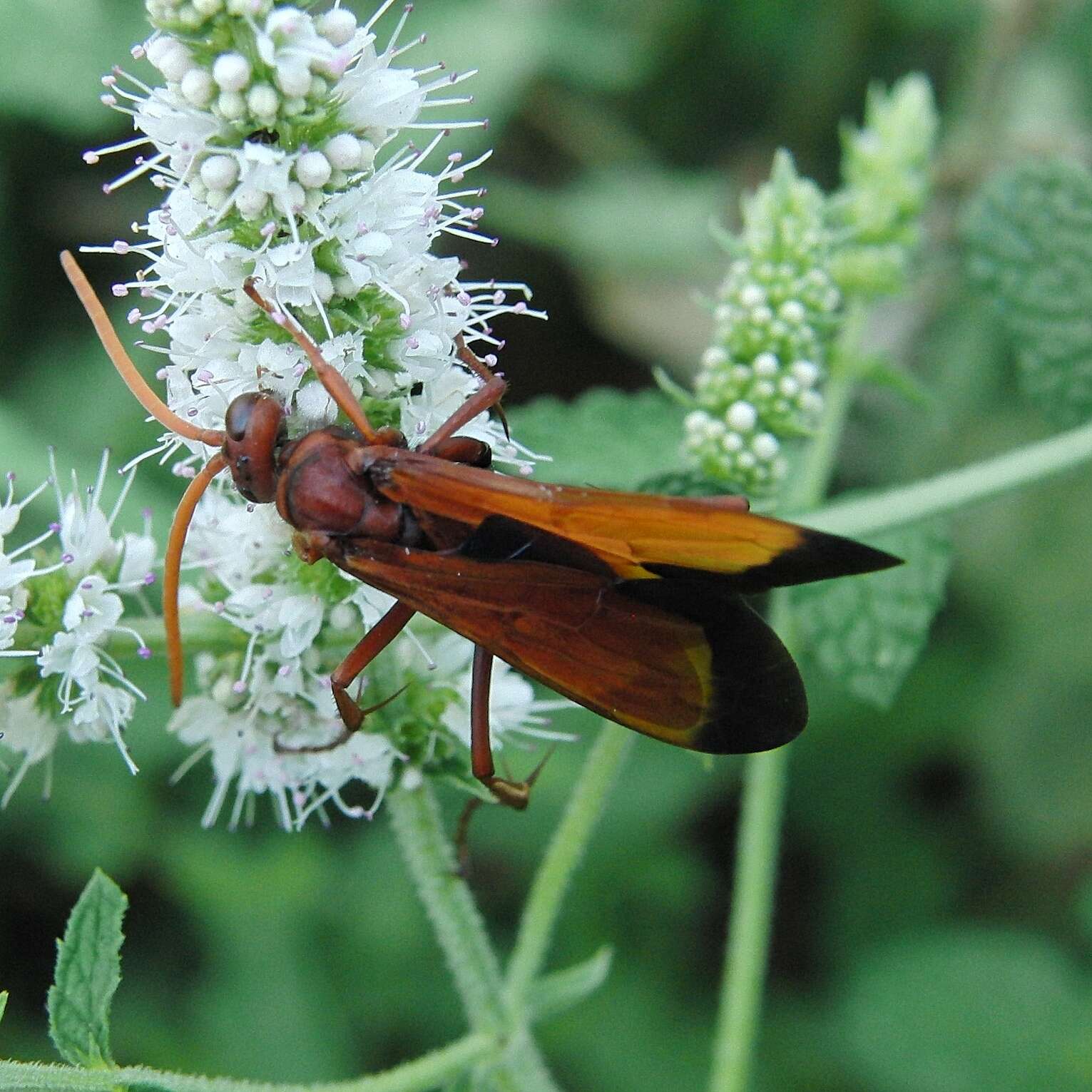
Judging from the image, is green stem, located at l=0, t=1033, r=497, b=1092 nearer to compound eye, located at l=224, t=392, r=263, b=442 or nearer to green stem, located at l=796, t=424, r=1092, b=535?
compound eye, located at l=224, t=392, r=263, b=442

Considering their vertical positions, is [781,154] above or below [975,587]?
above

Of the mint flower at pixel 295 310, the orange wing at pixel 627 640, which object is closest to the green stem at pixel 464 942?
the mint flower at pixel 295 310

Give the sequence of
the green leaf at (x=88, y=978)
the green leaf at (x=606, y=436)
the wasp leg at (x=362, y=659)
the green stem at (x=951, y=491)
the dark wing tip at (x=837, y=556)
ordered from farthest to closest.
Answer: the green leaf at (x=606, y=436), the green stem at (x=951, y=491), the wasp leg at (x=362, y=659), the green leaf at (x=88, y=978), the dark wing tip at (x=837, y=556)

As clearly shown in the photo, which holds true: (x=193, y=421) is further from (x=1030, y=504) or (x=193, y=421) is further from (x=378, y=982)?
(x=1030, y=504)

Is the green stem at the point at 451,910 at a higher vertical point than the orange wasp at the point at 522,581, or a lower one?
lower

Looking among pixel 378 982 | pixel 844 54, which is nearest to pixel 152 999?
pixel 378 982

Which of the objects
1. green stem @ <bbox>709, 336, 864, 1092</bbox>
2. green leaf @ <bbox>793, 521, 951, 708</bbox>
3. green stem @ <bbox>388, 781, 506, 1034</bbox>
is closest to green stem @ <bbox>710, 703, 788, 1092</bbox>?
green stem @ <bbox>709, 336, 864, 1092</bbox>

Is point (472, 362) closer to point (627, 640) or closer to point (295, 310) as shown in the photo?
point (295, 310)

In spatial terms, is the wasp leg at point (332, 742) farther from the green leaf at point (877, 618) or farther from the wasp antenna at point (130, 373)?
the green leaf at point (877, 618)
